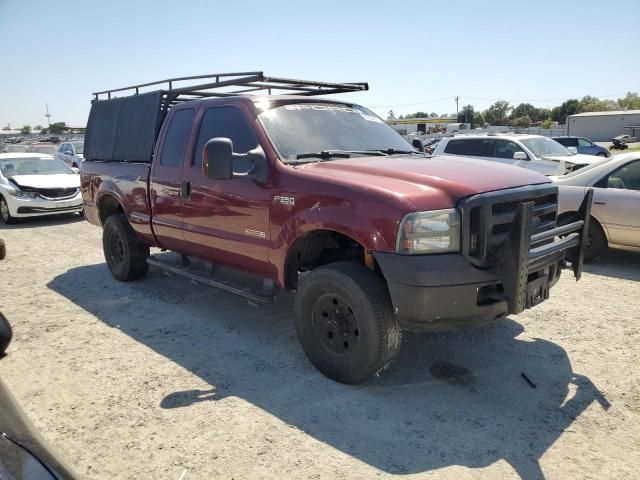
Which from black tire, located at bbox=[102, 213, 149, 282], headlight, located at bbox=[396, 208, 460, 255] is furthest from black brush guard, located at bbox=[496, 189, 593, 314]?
black tire, located at bbox=[102, 213, 149, 282]

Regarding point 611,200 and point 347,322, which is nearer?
point 347,322

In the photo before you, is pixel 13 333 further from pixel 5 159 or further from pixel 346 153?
pixel 5 159

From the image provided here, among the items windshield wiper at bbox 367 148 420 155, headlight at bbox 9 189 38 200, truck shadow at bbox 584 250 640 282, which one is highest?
windshield wiper at bbox 367 148 420 155

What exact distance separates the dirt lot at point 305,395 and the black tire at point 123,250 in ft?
2.35

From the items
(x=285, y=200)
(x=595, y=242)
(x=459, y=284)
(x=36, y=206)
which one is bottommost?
(x=595, y=242)

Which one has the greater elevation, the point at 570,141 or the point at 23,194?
the point at 570,141

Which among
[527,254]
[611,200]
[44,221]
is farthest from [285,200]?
[44,221]

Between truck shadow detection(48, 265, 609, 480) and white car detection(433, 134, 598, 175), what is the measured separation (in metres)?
7.42

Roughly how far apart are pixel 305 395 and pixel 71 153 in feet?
64.3

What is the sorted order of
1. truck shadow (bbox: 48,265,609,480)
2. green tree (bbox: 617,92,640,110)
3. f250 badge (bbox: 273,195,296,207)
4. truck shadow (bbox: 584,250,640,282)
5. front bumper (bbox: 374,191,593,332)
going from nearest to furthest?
truck shadow (bbox: 48,265,609,480), front bumper (bbox: 374,191,593,332), f250 badge (bbox: 273,195,296,207), truck shadow (bbox: 584,250,640,282), green tree (bbox: 617,92,640,110)

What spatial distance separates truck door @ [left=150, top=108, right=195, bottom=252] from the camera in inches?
196

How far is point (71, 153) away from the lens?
65.2 feet

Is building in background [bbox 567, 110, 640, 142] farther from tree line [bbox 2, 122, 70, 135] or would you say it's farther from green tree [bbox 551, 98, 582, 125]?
tree line [bbox 2, 122, 70, 135]

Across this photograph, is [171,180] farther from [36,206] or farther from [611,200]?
[36,206]
